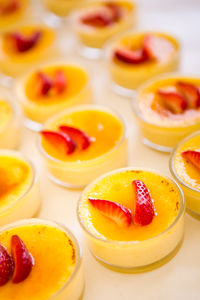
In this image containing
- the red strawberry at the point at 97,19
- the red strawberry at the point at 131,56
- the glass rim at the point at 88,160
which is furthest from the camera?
the red strawberry at the point at 97,19

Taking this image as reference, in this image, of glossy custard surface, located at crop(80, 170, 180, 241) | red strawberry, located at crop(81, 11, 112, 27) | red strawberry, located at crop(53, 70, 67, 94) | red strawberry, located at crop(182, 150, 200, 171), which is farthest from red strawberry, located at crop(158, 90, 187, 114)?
red strawberry, located at crop(81, 11, 112, 27)

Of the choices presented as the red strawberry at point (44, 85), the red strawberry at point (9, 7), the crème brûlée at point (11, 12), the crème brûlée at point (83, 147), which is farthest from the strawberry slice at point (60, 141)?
the red strawberry at point (9, 7)

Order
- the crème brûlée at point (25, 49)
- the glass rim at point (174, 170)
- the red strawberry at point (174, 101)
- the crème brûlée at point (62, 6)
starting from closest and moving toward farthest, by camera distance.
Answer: the glass rim at point (174, 170)
the red strawberry at point (174, 101)
the crème brûlée at point (25, 49)
the crème brûlée at point (62, 6)

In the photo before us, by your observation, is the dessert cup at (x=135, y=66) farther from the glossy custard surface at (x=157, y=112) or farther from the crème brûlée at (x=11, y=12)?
the crème brûlée at (x=11, y=12)

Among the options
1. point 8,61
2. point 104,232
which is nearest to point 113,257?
point 104,232

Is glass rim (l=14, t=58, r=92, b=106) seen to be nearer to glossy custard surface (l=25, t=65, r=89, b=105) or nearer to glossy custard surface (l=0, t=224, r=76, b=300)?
glossy custard surface (l=25, t=65, r=89, b=105)

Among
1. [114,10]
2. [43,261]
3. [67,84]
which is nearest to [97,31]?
[114,10]

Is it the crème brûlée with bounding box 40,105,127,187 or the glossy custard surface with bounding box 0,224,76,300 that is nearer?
the glossy custard surface with bounding box 0,224,76,300
